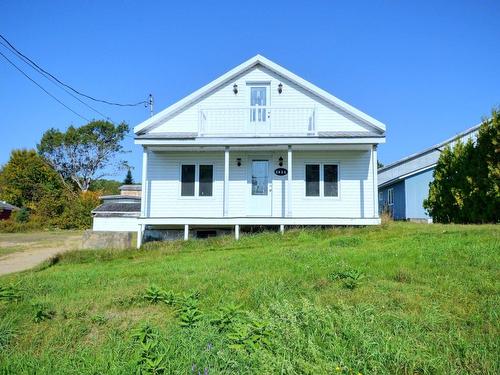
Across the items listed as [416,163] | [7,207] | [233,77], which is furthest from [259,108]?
[7,207]

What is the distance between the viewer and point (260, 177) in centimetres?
1598

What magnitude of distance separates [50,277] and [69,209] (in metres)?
28.8

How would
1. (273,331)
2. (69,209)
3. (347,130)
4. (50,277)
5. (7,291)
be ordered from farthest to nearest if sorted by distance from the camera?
(69,209) < (347,130) < (50,277) < (7,291) < (273,331)

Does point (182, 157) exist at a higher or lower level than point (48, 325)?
higher

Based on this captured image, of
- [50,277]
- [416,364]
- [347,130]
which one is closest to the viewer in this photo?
[416,364]

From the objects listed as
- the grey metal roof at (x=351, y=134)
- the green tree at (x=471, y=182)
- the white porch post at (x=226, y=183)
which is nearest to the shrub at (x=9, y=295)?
the white porch post at (x=226, y=183)

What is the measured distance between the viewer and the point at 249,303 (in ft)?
16.9

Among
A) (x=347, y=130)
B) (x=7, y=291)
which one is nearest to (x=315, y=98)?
(x=347, y=130)

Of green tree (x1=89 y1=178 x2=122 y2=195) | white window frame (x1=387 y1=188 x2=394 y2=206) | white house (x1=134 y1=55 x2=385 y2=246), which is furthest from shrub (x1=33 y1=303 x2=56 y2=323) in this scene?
green tree (x1=89 y1=178 x2=122 y2=195)

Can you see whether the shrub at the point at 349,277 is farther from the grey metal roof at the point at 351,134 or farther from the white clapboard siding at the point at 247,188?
the white clapboard siding at the point at 247,188

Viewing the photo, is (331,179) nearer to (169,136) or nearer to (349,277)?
(169,136)

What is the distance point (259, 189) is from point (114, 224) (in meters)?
7.17

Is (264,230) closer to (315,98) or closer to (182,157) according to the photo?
(182,157)

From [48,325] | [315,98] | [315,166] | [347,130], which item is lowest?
[48,325]
